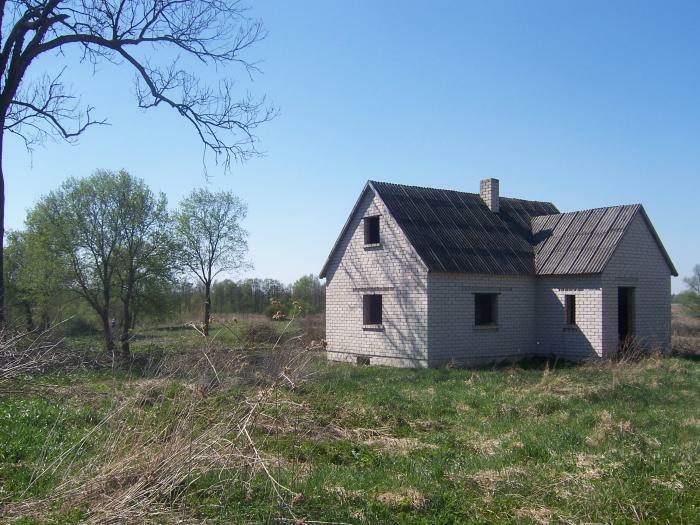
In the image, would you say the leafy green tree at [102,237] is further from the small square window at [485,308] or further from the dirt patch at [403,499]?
the dirt patch at [403,499]

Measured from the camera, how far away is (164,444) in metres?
5.88

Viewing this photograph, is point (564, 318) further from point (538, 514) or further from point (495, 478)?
point (538, 514)

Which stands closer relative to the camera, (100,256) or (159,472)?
(159,472)

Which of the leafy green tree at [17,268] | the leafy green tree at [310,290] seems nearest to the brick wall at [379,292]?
the leafy green tree at [17,268]

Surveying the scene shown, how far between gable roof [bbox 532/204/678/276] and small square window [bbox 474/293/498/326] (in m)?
1.98

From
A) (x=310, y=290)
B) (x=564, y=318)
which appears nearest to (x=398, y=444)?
(x=564, y=318)

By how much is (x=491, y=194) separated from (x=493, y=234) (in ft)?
7.43

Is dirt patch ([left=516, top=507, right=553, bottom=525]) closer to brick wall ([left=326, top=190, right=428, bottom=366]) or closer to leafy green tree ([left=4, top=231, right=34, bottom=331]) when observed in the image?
brick wall ([left=326, top=190, right=428, bottom=366])

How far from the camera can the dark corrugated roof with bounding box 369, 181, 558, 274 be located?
20091 millimetres

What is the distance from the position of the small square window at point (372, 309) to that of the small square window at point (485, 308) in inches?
126

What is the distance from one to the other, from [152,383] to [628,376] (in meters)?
11.9

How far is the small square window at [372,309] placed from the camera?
21609 millimetres

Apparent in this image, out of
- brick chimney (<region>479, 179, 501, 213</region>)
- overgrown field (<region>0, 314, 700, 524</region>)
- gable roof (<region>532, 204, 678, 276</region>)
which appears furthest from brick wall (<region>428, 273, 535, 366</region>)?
overgrown field (<region>0, 314, 700, 524</region>)

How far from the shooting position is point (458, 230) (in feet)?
70.7
